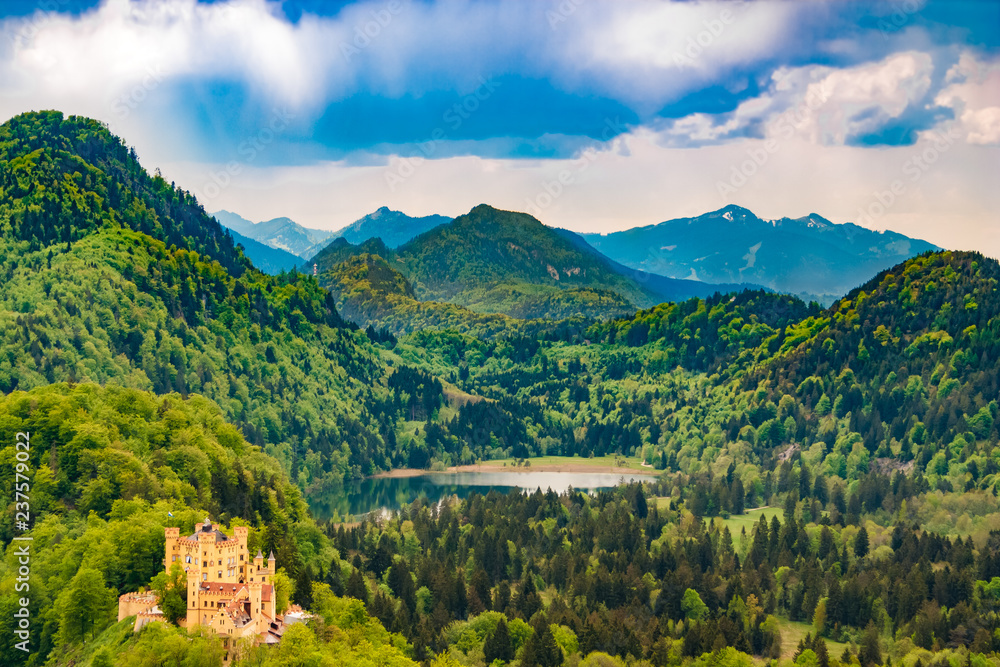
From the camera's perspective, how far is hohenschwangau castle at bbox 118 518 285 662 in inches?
3588

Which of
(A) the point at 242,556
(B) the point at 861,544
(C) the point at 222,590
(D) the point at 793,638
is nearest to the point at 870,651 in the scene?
(D) the point at 793,638

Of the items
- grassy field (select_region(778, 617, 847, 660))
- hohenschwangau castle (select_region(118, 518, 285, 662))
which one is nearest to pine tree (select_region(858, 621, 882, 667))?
grassy field (select_region(778, 617, 847, 660))

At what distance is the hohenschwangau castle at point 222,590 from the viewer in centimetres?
9112

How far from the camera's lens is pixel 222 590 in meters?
91.9

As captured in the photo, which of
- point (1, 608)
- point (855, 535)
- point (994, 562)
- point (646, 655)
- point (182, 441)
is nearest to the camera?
point (1, 608)

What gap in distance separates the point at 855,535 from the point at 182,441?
92831mm

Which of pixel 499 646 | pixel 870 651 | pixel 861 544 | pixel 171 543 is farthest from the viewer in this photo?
pixel 861 544

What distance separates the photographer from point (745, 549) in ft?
611

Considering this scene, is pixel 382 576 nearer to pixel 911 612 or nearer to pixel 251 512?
pixel 251 512

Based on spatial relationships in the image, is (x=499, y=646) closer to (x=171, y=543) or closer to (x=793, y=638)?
(x=793, y=638)

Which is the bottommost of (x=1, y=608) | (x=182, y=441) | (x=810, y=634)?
(x=810, y=634)

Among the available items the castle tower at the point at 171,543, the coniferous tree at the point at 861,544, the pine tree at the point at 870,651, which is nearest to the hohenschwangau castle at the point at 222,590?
the castle tower at the point at 171,543

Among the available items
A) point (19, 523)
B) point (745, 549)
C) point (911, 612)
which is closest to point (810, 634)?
point (911, 612)

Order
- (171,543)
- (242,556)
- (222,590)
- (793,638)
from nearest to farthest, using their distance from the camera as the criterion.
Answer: (222,590) → (242,556) → (171,543) → (793,638)
